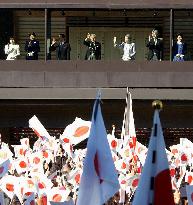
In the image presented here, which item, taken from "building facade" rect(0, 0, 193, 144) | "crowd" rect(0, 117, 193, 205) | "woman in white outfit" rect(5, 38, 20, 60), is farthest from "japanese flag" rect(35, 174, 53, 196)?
"woman in white outfit" rect(5, 38, 20, 60)

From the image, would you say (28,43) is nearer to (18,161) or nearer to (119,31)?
(119,31)

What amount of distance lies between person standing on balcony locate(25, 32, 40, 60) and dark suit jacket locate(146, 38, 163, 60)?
10.2 ft

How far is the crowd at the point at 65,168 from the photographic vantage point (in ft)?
49.6

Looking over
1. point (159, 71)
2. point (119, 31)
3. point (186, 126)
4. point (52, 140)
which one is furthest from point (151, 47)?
point (52, 140)

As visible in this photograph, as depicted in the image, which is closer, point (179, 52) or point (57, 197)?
point (57, 197)

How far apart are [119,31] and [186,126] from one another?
5117mm

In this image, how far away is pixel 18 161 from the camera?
18.1m

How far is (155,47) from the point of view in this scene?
2962cm

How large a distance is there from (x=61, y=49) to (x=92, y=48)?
88cm

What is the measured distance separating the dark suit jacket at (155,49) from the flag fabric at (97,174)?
18.2 metres

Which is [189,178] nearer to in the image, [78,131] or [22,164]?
[78,131]

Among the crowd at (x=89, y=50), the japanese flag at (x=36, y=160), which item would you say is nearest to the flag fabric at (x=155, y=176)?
the japanese flag at (x=36, y=160)

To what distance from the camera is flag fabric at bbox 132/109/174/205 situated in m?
9.66
